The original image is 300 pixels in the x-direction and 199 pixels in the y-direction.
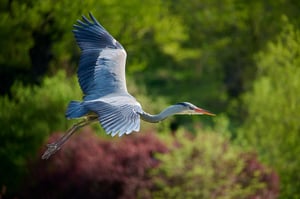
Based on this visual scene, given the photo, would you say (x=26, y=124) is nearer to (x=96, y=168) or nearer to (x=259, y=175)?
(x=96, y=168)

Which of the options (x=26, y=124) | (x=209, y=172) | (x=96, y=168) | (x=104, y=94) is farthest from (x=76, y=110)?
(x=26, y=124)

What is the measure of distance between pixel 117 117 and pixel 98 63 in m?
2.07

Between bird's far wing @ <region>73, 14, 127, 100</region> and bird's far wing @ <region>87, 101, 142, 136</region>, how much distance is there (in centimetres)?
81

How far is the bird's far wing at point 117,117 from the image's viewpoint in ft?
43.4

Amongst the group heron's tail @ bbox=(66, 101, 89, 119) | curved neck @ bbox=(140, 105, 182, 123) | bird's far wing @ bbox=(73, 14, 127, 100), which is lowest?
curved neck @ bbox=(140, 105, 182, 123)

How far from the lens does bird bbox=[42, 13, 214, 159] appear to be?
539 inches

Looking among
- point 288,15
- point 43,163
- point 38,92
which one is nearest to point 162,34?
point 288,15

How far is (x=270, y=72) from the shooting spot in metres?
28.6

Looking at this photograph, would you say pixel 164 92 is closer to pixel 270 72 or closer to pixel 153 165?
pixel 270 72

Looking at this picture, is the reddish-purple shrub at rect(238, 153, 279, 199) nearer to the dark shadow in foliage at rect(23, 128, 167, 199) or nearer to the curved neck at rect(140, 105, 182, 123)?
the dark shadow in foliage at rect(23, 128, 167, 199)

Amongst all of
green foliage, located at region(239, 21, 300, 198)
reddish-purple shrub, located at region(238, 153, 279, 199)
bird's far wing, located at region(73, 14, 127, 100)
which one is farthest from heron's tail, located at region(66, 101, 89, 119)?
green foliage, located at region(239, 21, 300, 198)

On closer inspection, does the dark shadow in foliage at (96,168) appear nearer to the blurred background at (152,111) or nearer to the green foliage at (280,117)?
the blurred background at (152,111)

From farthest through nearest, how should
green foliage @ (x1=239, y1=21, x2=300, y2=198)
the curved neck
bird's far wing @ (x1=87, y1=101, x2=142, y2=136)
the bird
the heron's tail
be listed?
green foliage @ (x1=239, y1=21, x2=300, y2=198)
the curved neck
the heron's tail
the bird
bird's far wing @ (x1=87, y1=101, x2=142, y2=136)

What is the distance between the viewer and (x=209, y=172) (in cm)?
2178
